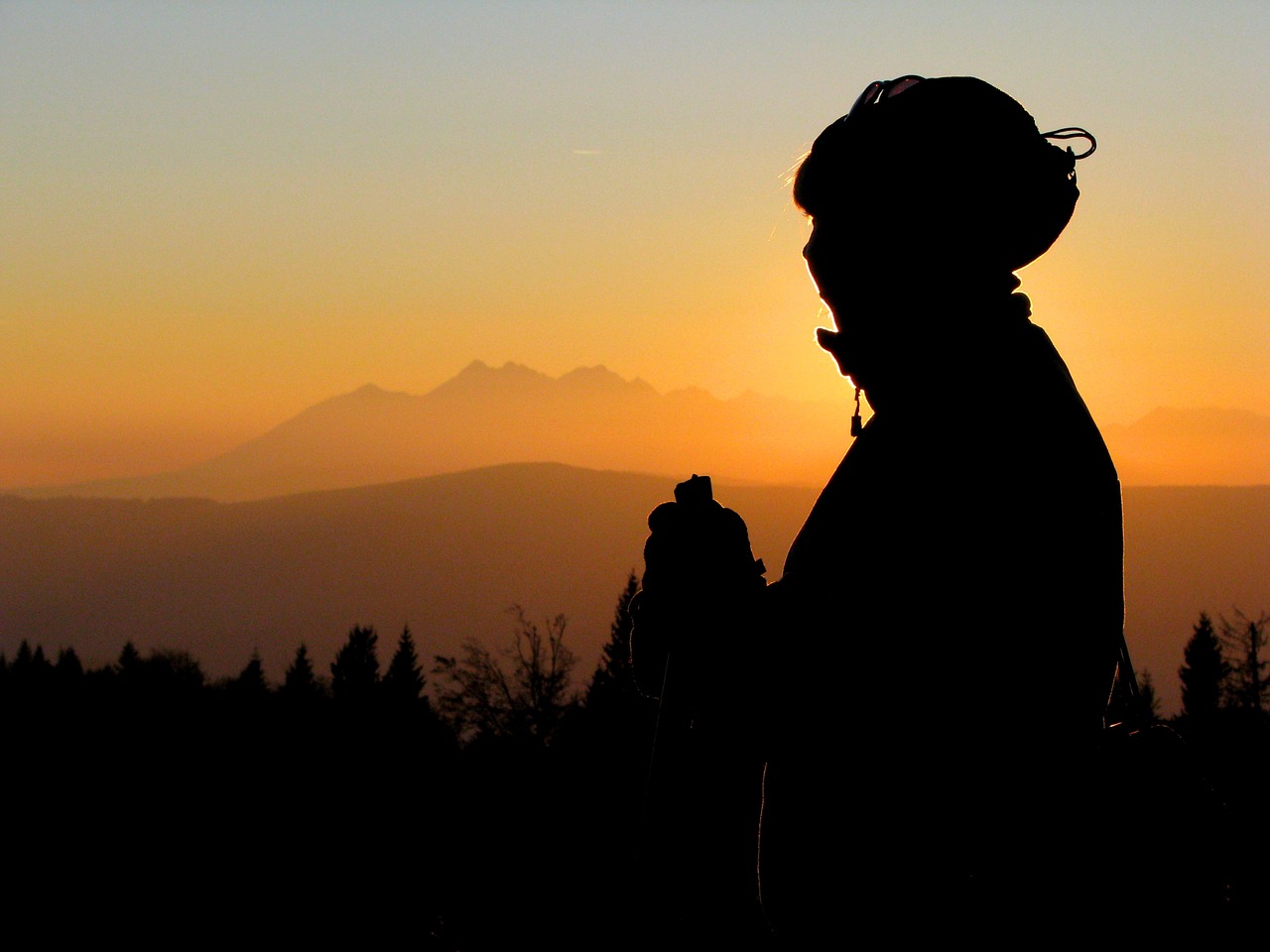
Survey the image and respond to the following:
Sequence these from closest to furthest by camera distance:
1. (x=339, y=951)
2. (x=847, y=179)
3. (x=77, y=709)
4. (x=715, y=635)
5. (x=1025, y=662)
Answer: (x=1025, y=662)
(x=715, y=635)
(x=847, y=179)
(x=339, y=951)
(x=77, y=709)

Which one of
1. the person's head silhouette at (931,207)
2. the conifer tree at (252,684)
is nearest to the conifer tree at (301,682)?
the conifer tree at (252,684)

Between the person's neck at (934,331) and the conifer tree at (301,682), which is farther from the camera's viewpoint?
the conifer tree at (301,682)

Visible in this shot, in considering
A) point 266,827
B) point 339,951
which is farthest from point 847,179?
point 266,827

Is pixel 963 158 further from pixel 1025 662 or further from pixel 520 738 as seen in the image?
pixel 520 738

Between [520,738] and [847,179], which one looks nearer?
[847,179]

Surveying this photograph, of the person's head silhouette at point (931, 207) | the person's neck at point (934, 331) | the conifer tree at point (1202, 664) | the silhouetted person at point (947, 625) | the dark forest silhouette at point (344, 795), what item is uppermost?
the conifer tree at point (1202, 664)

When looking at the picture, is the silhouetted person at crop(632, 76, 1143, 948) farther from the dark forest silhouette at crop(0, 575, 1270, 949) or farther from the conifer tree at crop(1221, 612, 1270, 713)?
the conifer tree at crop(1221, 612, 1270, 713)

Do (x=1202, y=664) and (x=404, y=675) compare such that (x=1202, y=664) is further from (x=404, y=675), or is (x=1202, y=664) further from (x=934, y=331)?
(x=934, y=331)

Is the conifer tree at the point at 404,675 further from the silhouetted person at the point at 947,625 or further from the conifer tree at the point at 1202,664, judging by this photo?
the silhouetted person at the point at 947,625

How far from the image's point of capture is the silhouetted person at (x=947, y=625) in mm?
1976

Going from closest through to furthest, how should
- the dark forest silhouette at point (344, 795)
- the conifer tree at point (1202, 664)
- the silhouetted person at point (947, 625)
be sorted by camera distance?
the silhouetted person at point (947, 625)
the dark forest silhouette at point (344, 795)
the conifer tree at point (1202, 664)

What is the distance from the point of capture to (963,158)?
2.17 metres

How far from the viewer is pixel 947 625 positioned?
1969mm

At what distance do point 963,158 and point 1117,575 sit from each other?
713 mm
